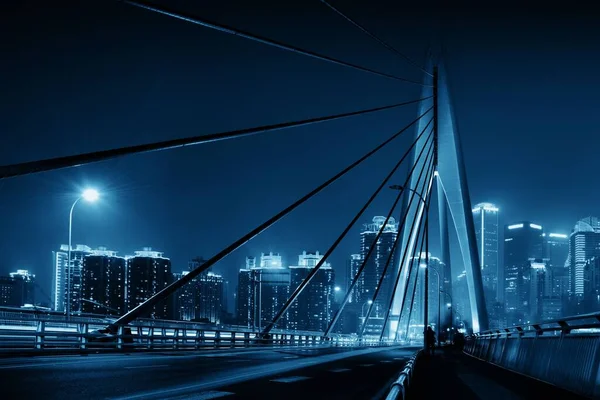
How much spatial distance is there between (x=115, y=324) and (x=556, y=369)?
446 inches

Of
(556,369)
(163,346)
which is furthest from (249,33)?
(163,346)

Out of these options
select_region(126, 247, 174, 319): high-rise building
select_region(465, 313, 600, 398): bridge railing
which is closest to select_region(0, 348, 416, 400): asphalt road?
select_region(465, 313, 600, 398): bridge railing

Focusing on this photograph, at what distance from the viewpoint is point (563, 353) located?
40.9 feet

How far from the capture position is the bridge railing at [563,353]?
34.4ft

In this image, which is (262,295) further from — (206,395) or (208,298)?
(206,395)

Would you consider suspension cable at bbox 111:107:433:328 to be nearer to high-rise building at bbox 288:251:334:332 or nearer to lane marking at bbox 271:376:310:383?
lane marking at bbox 271:376:310:383

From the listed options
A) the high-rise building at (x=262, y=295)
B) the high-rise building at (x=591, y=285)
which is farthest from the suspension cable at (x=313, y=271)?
the high-rise building at (x=591, y=285)

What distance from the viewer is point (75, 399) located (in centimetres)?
815

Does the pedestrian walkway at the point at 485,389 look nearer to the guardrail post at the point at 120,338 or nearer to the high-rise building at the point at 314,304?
the guardrail post at the point at 120,338

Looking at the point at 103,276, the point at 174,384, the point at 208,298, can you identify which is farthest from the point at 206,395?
the point at 208,298

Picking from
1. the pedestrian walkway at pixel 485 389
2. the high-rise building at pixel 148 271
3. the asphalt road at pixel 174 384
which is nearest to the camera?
the asphalt road at pixel 174 384

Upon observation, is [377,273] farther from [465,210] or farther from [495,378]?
[495,378]

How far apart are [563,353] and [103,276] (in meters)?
72.0

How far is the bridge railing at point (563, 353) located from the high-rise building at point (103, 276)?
6012cm
